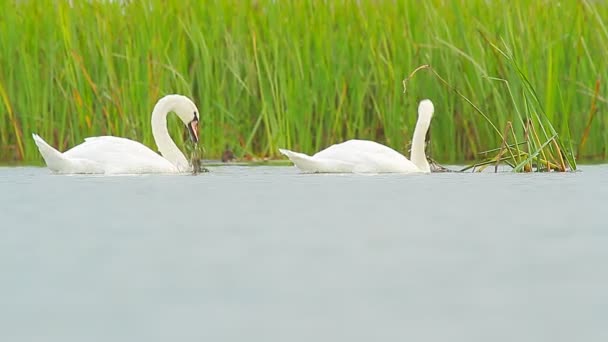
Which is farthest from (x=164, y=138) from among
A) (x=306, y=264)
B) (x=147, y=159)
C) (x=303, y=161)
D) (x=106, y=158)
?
(x=306, y=264)

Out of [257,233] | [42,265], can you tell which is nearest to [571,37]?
[257,233]

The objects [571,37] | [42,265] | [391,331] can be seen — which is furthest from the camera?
[571,37]

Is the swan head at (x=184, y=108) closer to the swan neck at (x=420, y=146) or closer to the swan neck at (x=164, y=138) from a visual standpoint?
the swan neck at (x=164, y=138)

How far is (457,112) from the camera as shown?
31.2 feet

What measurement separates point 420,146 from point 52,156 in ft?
7.96

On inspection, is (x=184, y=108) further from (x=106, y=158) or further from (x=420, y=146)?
(x=420, y=146)

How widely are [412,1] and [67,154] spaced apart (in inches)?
118

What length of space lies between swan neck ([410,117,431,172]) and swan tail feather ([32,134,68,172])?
2.31 m

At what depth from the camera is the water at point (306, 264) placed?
114 inches

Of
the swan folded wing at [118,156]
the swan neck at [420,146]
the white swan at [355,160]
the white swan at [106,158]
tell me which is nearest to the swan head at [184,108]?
the white swan at [106,158]

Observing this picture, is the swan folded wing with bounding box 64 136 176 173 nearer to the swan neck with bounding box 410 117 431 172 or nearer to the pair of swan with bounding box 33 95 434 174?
the pair of swan with bounding box 33 95 434 174

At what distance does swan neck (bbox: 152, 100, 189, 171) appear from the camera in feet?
29.2

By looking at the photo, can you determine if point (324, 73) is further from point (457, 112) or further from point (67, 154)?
point (67, 154)

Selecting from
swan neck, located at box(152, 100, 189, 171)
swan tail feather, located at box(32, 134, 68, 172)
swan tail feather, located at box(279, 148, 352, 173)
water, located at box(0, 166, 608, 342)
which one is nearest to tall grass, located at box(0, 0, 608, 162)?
swan neck, located at box(152, 100, 189, 171)
